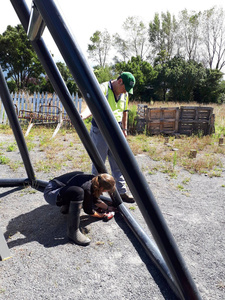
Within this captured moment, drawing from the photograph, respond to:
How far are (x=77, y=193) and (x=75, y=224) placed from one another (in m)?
0.29

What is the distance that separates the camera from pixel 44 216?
107 inches

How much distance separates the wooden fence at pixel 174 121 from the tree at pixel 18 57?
20.3 m

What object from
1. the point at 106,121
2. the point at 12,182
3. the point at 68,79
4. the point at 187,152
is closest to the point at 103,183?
the point at 106,121

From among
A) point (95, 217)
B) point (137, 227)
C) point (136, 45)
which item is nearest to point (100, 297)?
point (137, 227)

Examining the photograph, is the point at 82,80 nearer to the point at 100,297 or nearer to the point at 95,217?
the point at 100,297

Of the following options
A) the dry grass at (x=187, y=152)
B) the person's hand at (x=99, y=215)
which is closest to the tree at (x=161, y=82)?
the dry grass at (x=187, y=152)

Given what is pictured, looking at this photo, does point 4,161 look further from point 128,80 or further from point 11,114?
point 128,80

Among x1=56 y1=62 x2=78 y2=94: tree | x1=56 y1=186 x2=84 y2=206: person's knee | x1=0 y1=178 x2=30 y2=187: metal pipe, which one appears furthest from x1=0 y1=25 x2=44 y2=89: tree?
x1=56 y1=186 x2=84 y2=206: person's knee

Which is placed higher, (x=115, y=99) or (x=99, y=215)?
(x=115, y=99)

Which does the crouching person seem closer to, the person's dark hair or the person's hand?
the person's dark hair

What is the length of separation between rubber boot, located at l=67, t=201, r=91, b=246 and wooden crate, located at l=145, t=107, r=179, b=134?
6960mm

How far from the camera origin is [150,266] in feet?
6.45

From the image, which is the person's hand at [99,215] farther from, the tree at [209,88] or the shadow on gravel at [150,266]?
the tree at [209,88]

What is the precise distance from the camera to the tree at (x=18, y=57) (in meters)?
24.9
